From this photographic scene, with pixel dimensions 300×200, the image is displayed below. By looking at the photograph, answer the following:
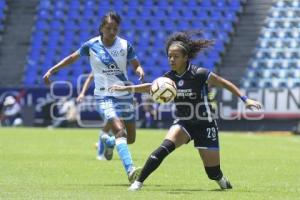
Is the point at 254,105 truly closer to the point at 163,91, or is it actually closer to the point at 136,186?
the point at 163,91

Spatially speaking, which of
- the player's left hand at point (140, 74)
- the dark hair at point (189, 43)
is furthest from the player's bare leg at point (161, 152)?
the player's left hand at point (140, 74)

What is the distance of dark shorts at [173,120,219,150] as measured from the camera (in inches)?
398

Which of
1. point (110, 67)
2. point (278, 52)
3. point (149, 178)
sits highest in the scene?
point (110, 67)

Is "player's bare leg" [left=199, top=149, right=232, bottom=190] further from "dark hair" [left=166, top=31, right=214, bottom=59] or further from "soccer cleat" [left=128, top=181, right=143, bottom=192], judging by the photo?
"dark hair" [left=166, top=31, right=214, bottom=59]

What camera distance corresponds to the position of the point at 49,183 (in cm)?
1091

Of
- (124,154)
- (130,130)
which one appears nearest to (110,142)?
(130,130)

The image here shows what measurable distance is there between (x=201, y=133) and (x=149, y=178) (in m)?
2.13

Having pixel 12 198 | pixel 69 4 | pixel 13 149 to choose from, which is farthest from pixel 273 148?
pixel 69 4

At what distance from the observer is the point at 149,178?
39.4ft

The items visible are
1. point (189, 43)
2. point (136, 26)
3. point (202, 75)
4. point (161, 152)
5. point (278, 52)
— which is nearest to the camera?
point (161, 152)

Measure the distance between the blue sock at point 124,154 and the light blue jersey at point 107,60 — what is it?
108 cm

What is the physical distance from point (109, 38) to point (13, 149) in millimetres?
Result: 7322

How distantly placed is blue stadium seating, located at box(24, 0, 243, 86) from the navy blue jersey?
22.7m

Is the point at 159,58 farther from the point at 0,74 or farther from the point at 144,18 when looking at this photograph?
the point at 0,74
